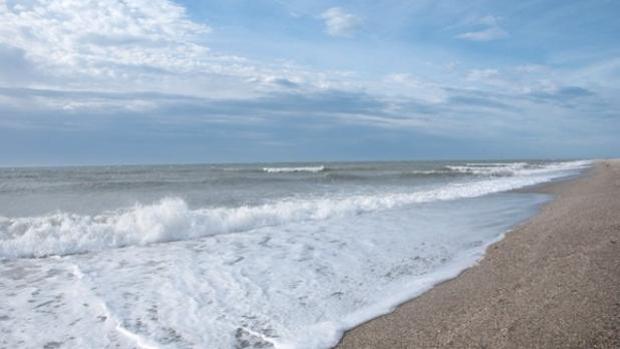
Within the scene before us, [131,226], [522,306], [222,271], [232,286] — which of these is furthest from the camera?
[131,226]

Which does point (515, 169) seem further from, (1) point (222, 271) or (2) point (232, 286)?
(2) point (232, 286)

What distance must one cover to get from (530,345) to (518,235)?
18.8ft

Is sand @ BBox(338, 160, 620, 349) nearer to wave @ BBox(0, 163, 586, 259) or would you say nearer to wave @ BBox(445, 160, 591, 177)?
wave @ BBox(0, 163, 586, 259)

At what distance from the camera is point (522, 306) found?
14.2 ft

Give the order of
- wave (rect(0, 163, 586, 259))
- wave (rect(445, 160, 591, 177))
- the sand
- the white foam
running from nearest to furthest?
the sand < the white foam < wave (rect(0, 163, 586, 259)) < wave (rect(445, 160, 591, 177))

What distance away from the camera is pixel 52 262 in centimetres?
769

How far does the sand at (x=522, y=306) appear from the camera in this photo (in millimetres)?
3600

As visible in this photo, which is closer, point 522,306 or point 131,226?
point 522,306

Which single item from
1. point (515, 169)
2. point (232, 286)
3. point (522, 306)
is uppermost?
point (522, 306)

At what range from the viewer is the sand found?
3.60 m

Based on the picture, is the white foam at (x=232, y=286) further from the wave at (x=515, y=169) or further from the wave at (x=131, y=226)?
the wave at (x=515, y=169)

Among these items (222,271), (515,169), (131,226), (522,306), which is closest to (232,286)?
(222,271)

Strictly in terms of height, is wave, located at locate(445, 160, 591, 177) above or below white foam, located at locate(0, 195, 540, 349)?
above

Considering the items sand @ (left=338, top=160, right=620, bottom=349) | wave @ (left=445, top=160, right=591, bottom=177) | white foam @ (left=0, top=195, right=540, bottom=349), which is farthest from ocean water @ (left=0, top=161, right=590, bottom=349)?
wave @ (left=445, top=160, right=591, bottom=177)
